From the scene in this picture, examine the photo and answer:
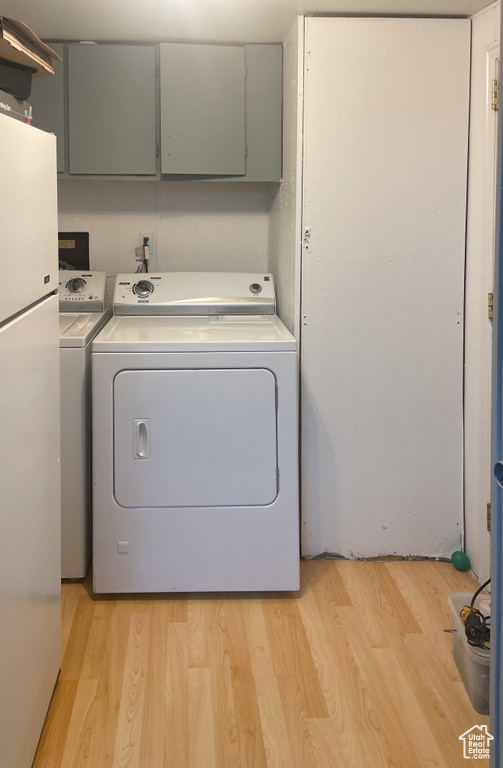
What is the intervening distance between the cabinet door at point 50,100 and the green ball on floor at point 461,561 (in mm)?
2355

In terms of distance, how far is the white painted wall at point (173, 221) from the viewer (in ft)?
11.9

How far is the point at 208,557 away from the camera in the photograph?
9.27 feet

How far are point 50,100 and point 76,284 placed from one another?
0.77 m

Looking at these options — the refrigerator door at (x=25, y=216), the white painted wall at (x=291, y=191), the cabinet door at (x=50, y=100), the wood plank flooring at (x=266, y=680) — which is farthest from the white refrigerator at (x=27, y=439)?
the cabinet door at (x=50, y=100)

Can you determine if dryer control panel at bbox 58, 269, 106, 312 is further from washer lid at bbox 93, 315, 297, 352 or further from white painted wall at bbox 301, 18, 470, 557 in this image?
white painted wall at bbox 301, 18, 470, 557

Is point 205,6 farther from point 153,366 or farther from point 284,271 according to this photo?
point 153,366

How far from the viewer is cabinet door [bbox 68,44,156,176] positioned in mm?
3182

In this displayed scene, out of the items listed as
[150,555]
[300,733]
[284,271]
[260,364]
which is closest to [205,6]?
[284,271]

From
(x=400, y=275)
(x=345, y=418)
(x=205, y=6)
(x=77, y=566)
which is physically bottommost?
(x=77, y=566)

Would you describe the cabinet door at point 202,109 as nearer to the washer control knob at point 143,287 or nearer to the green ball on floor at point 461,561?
the washer control knob at point 143,287

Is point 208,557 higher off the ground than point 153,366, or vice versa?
point 153,366

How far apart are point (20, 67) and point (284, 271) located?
63.3 inches

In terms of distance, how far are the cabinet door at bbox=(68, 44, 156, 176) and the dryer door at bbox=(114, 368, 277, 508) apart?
3.41 ft

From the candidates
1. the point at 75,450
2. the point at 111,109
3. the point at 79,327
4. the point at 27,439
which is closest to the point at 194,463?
the point at 75,450
